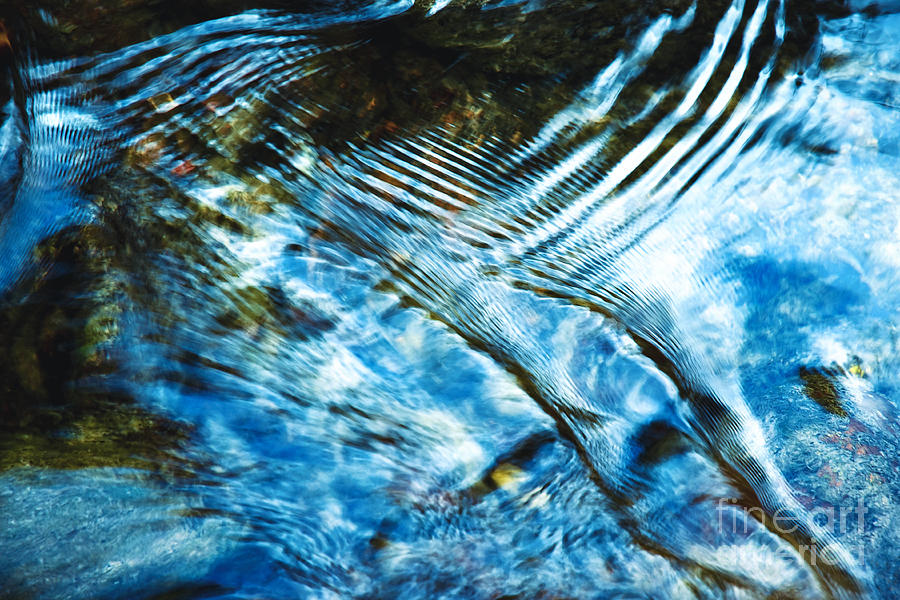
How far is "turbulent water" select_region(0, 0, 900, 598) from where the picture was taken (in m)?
2.31

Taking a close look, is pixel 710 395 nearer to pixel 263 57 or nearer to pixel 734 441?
pixel 734 441

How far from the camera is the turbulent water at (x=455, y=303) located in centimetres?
231
